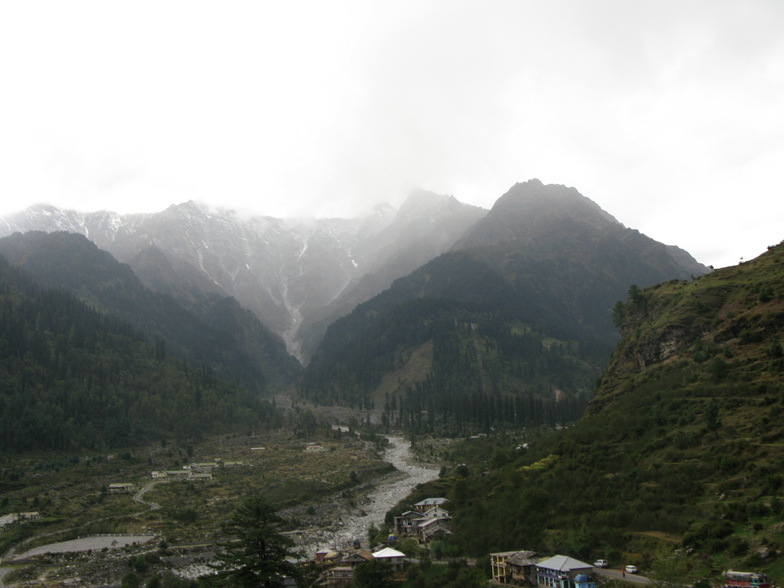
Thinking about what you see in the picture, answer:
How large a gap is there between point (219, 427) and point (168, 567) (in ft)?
381

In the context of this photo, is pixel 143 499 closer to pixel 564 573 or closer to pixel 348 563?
pixel 348 563

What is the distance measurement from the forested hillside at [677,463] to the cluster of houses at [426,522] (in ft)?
6.11

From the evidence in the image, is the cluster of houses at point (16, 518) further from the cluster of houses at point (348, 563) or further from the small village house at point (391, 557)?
the small village house at point (391, 557)

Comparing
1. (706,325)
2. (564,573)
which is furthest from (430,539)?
(706,325)

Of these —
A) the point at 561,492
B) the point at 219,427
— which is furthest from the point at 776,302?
the point at 219,427

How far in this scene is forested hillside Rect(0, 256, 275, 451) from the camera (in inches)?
5689

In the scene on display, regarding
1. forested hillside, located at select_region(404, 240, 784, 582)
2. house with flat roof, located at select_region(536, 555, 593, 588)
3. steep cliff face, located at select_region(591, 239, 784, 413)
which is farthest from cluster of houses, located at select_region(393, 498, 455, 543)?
steep cliff face, located at select_region(591, 239, 784, 413)

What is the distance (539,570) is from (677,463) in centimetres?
1874

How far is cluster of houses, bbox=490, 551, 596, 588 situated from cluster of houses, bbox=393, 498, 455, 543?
17.1 metres

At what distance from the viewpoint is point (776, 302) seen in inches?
2977

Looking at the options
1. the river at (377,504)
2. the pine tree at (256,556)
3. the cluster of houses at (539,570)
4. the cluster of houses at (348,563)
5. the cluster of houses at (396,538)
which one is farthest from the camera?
the river at (377,504)

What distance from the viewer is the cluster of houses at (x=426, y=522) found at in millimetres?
75250

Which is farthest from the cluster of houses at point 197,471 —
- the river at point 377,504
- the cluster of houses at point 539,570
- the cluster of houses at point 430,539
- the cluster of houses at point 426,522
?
the cluster of houses at point 539,570

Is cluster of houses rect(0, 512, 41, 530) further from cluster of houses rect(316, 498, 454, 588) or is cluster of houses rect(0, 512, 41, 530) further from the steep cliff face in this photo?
the steep cliff face
